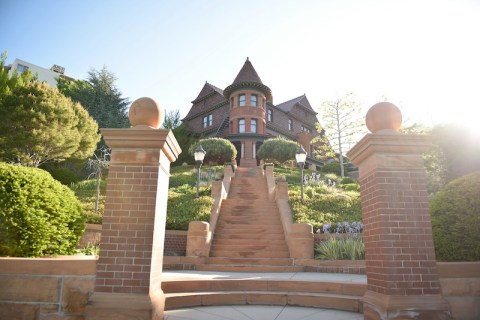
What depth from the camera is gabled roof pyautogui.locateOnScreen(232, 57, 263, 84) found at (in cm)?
3434

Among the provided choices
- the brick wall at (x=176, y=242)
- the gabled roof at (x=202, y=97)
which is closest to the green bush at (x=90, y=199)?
the brick wall at (x=176, y=242)

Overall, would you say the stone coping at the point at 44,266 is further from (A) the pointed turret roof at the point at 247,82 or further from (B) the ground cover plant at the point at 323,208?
(A) the pointed turret roof at the point at 247,82

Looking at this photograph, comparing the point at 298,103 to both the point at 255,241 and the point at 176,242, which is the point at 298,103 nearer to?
the point at 255,241

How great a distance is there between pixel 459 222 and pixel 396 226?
1.49m

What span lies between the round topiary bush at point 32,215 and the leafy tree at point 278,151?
25776 millimetres

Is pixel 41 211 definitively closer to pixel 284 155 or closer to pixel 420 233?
pixel 420 233

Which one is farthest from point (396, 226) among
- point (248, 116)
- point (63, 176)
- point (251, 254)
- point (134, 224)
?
point (248, 116)

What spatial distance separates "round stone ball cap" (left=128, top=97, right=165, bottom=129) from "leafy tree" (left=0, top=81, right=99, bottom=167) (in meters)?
18.4

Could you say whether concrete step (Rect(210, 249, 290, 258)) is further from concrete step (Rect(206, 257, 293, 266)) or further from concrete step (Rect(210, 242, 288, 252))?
concrete step (Rect(206, 257, 293, 266))

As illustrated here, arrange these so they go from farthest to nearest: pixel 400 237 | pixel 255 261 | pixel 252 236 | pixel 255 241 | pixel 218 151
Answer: pixel 218 151, pixel 252 236, pixel 255 241, pixel 255 261, pixel 400 237

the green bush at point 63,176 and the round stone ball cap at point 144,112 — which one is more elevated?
the green bush at point 63,176

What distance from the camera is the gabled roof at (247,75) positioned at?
1352 inches

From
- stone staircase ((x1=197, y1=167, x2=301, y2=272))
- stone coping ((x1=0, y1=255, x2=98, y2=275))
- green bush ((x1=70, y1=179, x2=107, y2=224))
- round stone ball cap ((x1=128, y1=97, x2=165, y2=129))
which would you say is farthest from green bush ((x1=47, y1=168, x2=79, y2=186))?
round stone ball cap ((x1=128, y1=97, x2=165, y2=129))

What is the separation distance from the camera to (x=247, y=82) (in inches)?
1323
